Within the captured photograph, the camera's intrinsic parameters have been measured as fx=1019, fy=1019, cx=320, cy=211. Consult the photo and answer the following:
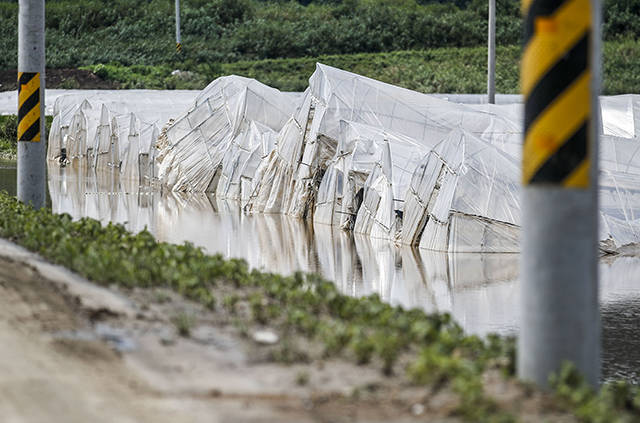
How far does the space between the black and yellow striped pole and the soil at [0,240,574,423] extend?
336 mm

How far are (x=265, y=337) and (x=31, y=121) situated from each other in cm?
832

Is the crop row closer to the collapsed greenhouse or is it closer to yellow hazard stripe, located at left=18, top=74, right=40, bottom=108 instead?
yellow hazard stripe, located at left=18, top=74, right=40, bottom=108

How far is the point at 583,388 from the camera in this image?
4.76 metres

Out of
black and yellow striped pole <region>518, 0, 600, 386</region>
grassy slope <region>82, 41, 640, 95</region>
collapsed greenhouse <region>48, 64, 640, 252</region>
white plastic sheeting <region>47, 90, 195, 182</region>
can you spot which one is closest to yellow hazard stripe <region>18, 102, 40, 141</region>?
collapsed greenhouse <region>48, 64, 640, 252</region>

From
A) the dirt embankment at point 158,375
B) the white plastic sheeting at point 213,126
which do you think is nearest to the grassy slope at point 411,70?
the white plastic sheeting at point 213,126

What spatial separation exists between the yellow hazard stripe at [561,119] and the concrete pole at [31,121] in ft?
30.5

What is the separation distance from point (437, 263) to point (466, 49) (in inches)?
1957

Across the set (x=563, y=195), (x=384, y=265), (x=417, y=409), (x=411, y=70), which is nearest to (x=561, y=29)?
(x=563, y=195)

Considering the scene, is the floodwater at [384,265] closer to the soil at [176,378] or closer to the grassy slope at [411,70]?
the soil at [176,378]

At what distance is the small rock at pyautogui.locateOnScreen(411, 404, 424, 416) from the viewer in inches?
179

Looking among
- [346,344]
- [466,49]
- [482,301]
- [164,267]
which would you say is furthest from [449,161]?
[466,49]

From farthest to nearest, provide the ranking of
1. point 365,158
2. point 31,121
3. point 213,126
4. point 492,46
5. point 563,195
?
point 492,46 → point 213,126 → point 365,158 → point 31,121 → point 563,195

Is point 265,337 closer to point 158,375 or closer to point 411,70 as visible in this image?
point 158,375

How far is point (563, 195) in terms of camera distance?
4875mm
